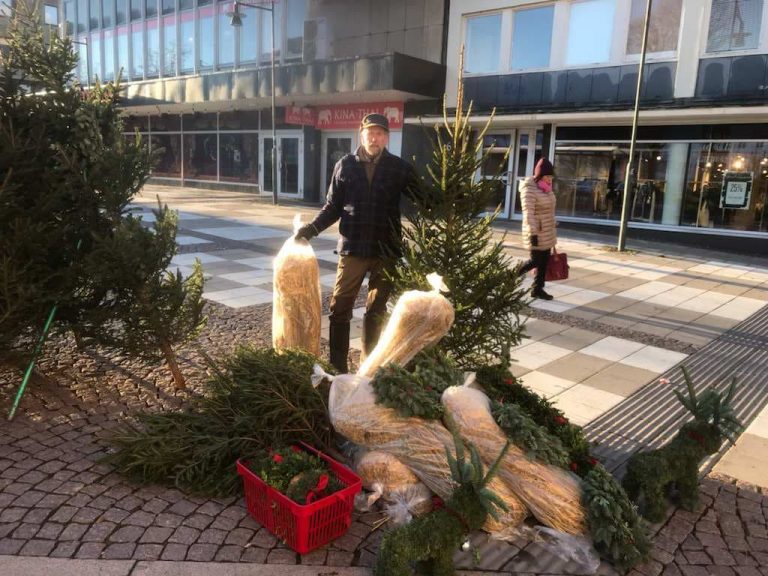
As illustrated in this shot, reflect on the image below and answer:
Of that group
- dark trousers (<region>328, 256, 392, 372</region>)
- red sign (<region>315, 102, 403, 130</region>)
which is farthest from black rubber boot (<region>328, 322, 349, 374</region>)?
red sign (<region>315, 102, 403, 130</region>)

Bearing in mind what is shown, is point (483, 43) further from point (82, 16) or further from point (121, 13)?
point (82, 16)

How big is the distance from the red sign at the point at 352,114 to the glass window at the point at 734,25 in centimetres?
889

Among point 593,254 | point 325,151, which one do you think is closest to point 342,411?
point 593,254

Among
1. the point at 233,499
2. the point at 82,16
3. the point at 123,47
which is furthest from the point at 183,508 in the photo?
the point at 82,16

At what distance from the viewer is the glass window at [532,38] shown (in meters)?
16.5

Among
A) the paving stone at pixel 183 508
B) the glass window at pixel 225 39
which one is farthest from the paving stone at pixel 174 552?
the glass window at pixel 225 39

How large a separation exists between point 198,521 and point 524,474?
5.36 ft

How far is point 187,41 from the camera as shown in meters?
26.3

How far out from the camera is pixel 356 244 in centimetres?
435

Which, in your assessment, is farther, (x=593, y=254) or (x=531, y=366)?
(x=593, y=254)

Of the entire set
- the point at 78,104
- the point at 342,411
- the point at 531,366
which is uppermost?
the point at 78,104

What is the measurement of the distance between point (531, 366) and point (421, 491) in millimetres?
2914

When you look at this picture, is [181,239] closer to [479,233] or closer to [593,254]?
[593,254]

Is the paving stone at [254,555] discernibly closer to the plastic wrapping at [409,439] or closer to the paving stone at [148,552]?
the paving stone at [148,552]
